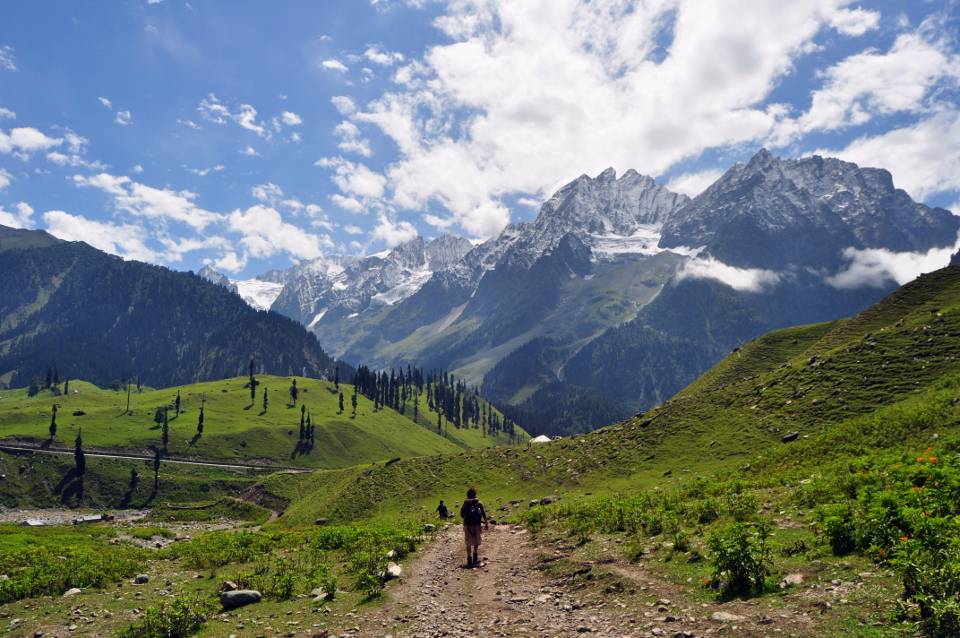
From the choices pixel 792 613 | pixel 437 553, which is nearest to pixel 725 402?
pixel 437 553

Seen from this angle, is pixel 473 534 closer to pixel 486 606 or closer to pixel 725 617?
pixel 486 606

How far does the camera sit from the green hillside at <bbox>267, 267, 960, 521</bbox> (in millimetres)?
54719

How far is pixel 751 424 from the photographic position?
6500 centimetres

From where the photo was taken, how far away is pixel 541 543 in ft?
108

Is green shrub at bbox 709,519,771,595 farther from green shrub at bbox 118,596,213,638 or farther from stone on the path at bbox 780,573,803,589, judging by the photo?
green shrub at bbox 118,596,213,638

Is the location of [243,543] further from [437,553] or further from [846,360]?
[846,360]

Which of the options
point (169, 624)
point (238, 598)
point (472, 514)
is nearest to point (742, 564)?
point (472, 514)

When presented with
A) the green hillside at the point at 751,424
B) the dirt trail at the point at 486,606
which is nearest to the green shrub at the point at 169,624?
the dirt trail at the point at 486,606

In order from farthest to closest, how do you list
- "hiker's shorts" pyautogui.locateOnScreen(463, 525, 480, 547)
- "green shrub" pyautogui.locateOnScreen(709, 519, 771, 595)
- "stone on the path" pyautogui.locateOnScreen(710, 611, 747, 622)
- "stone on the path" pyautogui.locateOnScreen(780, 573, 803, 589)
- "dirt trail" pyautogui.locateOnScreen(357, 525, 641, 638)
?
"hiker's shorts" pyautogui.locateOnScreen(463, 525, 480, 547), "dirt trail" pyautogui.locateOnScreen(357, 525, 641, 638), "green shrub" pyautogui.locateOnScreen(709, 519, 771, 595), "stone on the path" pyautogui.locateOnScreen(780, 573, 803, 589), "stone on the path" pyautogui.locateOnScreen(710, 611, 747, 622)

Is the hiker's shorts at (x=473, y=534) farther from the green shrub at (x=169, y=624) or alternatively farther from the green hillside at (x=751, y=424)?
the green hillside at (x=751, y=424)

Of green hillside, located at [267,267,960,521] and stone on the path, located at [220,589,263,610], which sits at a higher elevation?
green hillside, located at [267,267,960,521]

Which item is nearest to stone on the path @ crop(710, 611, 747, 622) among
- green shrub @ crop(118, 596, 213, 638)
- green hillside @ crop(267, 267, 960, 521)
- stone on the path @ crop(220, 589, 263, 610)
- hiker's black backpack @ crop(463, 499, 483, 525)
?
hiker's black backpack @ crop(463, 499, 483, 525)

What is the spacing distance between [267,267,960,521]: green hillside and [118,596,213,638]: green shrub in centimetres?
4157

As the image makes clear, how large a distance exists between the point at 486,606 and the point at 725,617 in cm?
880
